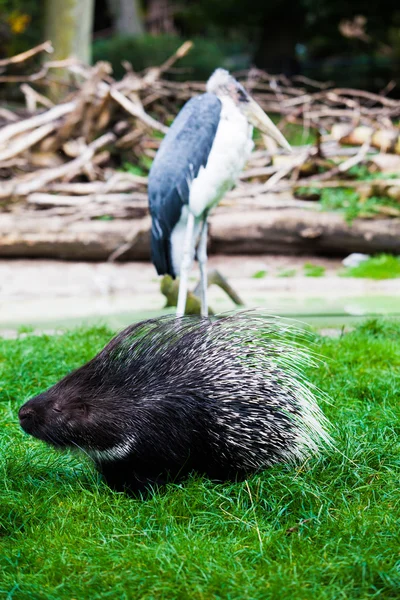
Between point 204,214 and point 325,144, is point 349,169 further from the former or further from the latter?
point 204,214

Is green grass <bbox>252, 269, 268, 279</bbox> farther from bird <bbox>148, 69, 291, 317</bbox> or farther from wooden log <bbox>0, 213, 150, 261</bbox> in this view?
bird <bbox>148, 69, 291, 317</bbox>

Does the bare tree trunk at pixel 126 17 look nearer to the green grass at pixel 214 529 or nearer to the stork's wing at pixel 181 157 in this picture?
the stork's wing at pixel 181 157

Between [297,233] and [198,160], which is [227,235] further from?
[198,160]

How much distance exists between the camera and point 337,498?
2684mm

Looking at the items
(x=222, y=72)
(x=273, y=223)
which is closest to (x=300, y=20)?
(x=273, y=223)

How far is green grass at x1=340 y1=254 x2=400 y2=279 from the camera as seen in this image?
909cm

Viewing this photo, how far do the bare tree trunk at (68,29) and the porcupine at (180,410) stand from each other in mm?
13808

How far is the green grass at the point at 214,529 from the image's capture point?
210 cm

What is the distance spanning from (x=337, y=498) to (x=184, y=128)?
9.86 feet

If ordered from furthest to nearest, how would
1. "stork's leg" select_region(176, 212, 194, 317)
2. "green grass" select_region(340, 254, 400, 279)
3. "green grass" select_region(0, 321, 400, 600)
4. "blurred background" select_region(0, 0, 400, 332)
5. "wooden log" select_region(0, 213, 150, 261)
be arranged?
"wooden log" select_region(0, 213, 150, 261), "green grass" select_region(340, 254, 400, 279), "blurred background" select_region(0, 0, 400, 332), "stork's leg" select_region(176, 212, 194, 317), "green grass" select_region(0, 321, 400, 600)

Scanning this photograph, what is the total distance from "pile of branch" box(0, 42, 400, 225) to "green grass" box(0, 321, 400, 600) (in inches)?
280

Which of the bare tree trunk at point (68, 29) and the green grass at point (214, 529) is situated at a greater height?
the bare tree trunk at point (68, 29)

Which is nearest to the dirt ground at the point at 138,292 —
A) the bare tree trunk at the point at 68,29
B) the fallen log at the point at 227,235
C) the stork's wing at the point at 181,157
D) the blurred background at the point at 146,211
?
the blurred background at the point at 146,211

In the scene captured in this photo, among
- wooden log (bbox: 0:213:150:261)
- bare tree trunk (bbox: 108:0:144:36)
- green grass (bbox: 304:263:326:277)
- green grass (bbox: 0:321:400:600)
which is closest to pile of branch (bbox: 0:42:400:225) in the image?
wooden log (bbox: 0:213:150:261)
